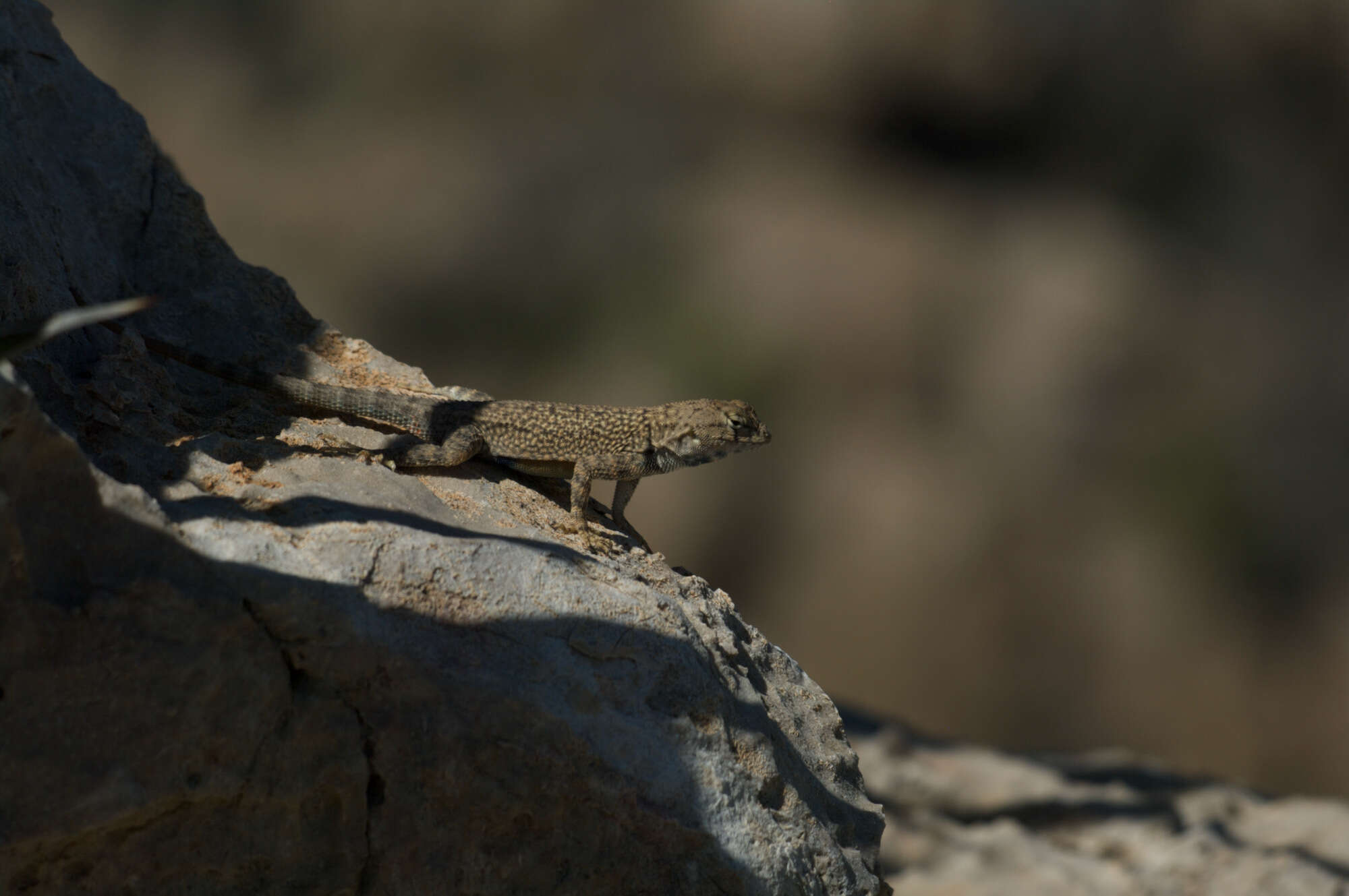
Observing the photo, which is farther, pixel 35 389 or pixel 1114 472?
pixel 1114 472

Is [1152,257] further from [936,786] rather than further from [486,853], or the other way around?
[486,853]

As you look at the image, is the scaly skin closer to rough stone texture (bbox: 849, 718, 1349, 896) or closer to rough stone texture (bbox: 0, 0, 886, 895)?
rough stone texture (bbox: 0, 0, 886, 895)

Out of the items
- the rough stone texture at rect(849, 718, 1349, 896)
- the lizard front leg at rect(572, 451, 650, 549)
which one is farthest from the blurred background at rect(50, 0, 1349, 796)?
the lizard front leg at rect(572, 451, 650, 549)

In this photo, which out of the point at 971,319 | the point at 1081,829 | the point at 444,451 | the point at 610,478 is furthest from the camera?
the point at 971,319

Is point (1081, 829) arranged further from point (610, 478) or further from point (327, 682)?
point (327, 682)

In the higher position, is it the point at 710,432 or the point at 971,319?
the point at 971,319

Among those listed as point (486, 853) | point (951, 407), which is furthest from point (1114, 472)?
point (486, 853)

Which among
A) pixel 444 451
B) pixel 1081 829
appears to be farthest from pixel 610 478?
pixel 1081 829
